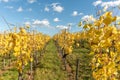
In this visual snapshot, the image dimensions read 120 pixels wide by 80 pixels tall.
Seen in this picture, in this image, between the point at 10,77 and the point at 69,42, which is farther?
the point at 69,42

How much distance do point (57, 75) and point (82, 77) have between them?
2447 millimetres

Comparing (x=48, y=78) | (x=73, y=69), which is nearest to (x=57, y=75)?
(x=48, y=78)

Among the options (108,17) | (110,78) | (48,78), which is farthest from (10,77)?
(108,17)

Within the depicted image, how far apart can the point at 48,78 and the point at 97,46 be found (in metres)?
14.1

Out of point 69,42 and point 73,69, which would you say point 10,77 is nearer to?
point 73,69

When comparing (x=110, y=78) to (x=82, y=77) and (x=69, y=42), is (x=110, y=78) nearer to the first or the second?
(x=82, y=77)

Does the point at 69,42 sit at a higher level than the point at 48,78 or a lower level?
higher

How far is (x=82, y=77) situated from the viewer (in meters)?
21.2

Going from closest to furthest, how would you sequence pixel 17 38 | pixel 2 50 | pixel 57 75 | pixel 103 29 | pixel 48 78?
pixel 103 29, pixel 17 38, pixel 48 78, pixel 57 75, pixel 2 50

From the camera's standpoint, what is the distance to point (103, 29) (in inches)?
247

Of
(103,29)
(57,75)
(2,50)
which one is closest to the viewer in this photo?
(103,29)

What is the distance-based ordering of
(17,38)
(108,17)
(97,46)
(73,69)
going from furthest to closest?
(73,69), (17,38), (97,46), (108,17)

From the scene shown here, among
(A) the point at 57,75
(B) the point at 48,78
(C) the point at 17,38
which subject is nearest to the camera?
(C) the point at 17,38

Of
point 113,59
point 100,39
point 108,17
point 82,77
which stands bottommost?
point 82,77
